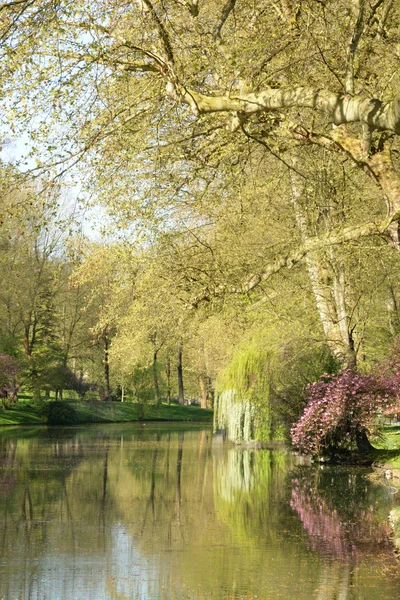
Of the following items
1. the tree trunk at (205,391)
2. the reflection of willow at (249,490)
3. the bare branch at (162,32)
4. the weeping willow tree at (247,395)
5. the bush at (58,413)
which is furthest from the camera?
the tree trunk at (205,391)

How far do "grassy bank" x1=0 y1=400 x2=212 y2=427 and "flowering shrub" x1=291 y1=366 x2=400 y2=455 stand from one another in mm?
23271

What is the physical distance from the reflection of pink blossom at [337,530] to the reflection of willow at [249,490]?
54 centimetres

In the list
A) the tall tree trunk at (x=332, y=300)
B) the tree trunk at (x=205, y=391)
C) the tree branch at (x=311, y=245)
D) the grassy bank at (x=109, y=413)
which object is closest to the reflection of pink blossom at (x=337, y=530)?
the tree branch at (x=311, y=245)

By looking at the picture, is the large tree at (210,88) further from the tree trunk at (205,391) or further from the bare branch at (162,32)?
the tree trunk at (205,391)

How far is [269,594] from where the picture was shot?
8016mm

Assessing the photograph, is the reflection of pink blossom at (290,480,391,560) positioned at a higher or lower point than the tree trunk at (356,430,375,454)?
lower

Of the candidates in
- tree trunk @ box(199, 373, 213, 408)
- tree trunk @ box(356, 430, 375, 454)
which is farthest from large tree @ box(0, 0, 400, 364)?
tree trunk @ box(199, 373, 213, 408)

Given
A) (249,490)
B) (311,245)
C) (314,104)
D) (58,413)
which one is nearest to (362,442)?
(249,490)

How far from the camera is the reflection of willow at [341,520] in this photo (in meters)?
10.7

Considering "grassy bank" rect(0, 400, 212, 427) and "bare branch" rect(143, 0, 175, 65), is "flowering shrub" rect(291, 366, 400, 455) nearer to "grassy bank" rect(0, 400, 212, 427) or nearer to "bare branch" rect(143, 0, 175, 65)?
A: "bare branch" rect(143, 0, 175, 65)

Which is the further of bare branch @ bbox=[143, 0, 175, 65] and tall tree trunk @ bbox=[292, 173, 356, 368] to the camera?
tall tree trunk @ bbox=[292, 173, 356, 368]

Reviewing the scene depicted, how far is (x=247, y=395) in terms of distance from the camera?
27.5 meters

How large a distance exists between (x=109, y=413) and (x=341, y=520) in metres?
39.6

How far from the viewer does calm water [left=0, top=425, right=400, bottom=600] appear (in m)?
8.37
